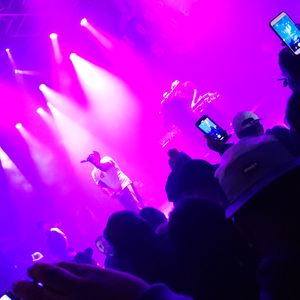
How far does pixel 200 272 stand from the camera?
6.23ft

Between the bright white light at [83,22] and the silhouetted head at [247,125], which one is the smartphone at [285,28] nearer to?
the silhouetted head at [247,125]

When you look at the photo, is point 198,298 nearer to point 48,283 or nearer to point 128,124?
point 48,283

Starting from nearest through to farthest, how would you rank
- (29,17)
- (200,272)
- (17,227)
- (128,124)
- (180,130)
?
(200,272)
(29,17)
(17,227)
(180,130)
(128,124)

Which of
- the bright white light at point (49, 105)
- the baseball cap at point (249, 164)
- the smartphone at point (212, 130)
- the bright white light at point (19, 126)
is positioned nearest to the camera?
the baseball cap at point (249, 164)

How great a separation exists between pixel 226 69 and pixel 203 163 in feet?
33.6

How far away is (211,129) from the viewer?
403 centimetres

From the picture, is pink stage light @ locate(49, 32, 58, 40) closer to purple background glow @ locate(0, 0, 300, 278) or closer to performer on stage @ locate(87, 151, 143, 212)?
purple background glow @ locate(0, 0, 300, 278)

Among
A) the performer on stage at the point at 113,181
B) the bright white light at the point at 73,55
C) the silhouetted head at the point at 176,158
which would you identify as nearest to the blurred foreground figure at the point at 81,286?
the silhouetted head at the point at 176,158

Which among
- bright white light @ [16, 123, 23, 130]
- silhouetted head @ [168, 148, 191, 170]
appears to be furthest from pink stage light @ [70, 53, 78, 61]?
silhouetted head @ [168, 148, 191, 170]

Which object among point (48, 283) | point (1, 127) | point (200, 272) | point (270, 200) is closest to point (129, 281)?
point (48, 283)

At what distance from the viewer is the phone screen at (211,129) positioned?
398 centimetres

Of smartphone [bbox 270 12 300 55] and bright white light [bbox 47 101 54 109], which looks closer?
smartphone [bbox 270 12 300 55]

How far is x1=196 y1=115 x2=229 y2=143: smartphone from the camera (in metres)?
3.98

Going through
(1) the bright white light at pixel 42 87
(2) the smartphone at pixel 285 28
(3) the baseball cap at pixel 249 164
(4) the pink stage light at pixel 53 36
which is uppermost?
(4) the pink stage light at pixel 53 36
